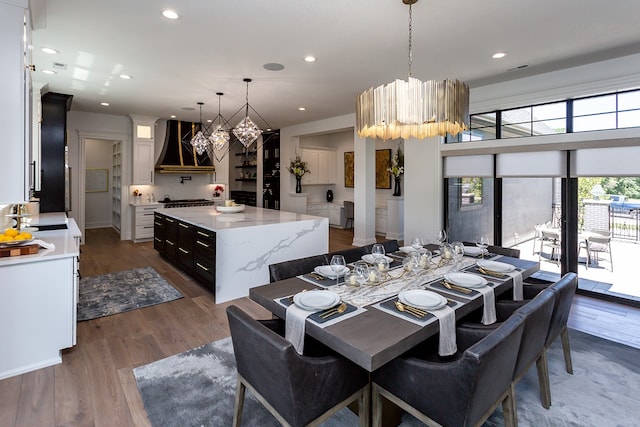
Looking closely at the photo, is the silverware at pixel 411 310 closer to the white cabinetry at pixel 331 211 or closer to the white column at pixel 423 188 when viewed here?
the white column at pixel 423 188

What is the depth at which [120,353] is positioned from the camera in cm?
279

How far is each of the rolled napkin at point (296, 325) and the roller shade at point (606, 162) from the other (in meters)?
4.07

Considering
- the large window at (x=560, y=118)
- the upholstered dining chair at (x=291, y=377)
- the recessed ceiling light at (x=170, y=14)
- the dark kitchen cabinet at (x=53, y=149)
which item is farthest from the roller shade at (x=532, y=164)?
the dark kitchen cabinet at (x=53, y=149)

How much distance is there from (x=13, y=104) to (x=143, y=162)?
5.71m

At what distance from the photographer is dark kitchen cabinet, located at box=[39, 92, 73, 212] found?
5.42 m

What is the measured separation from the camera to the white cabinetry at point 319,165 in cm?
952

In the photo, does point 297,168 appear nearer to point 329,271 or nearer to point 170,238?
point 170,238

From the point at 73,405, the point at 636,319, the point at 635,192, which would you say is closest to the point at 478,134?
the point at 635,192

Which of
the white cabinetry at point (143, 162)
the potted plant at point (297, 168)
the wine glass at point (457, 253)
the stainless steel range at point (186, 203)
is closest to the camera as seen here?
the wine glass at point (457, 253)

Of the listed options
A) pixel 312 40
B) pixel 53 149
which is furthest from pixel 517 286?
pixel 53 149

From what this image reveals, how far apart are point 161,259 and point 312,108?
152 inches

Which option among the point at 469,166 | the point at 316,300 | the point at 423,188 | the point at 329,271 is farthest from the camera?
the point at 423,188

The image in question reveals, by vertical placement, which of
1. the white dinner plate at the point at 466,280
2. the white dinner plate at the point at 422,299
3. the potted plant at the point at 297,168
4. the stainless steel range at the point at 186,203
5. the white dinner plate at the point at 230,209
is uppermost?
the potted plant at the point at 297,168

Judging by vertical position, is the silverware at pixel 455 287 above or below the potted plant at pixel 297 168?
below
